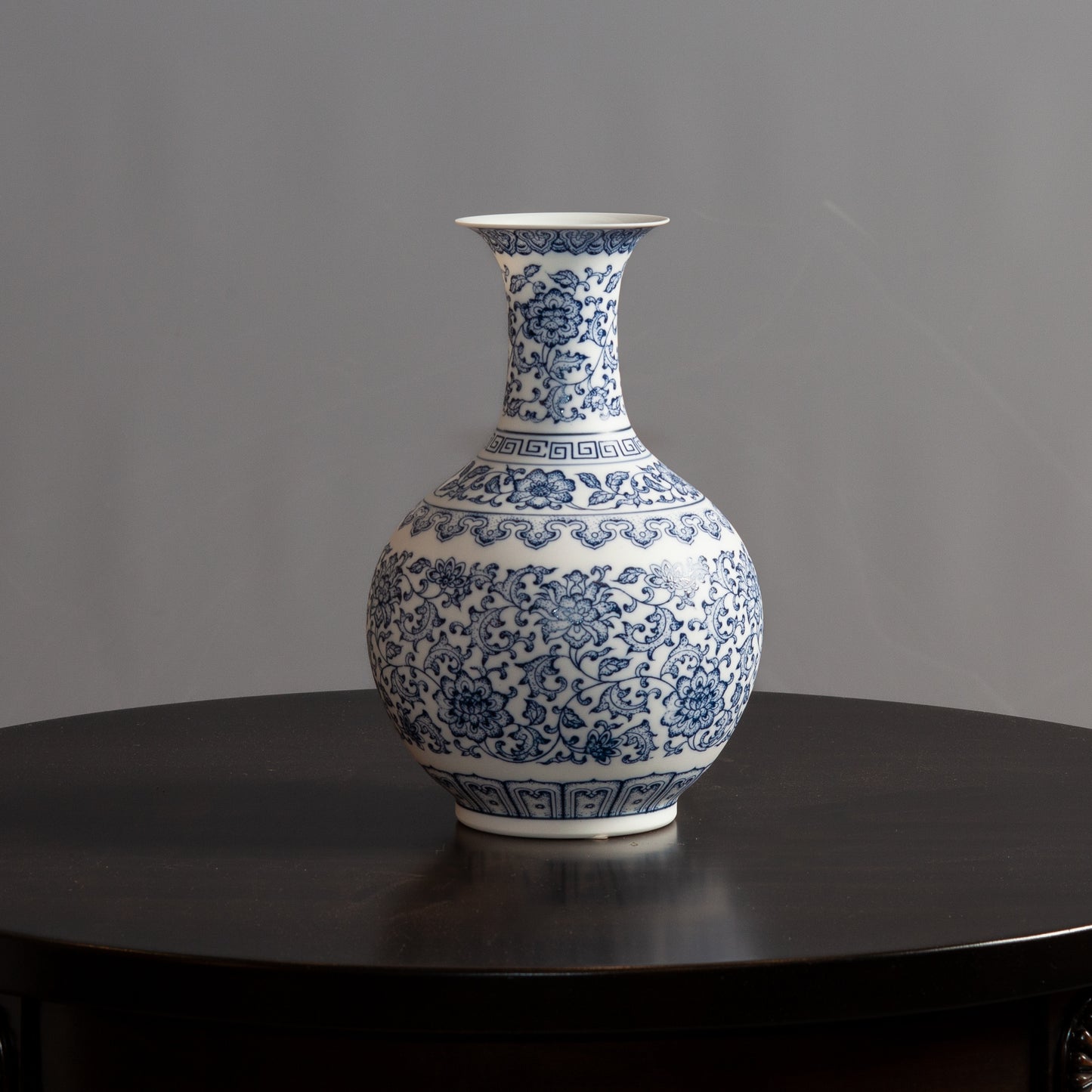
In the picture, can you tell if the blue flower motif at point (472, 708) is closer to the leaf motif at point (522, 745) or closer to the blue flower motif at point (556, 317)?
the leaf motif at point (522, 745)

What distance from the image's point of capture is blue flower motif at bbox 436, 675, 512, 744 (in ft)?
3.47

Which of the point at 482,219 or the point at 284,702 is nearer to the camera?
the point at 482,219

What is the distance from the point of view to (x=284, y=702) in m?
1.50

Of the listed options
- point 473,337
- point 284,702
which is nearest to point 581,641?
point 284,702

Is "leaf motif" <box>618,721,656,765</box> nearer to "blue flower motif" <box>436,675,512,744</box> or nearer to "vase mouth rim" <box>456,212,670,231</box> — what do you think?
"blue flower motif" <box>436,675,512,744</box>

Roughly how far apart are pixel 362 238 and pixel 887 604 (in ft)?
2.77

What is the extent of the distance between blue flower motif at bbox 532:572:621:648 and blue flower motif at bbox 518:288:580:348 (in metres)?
0.16

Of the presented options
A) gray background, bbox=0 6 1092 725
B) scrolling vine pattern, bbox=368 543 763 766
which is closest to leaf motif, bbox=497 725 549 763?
scrolling vine pattern, bbox=368 543 763 766

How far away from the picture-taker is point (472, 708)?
1064 mm

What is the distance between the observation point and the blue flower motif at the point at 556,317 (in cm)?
111

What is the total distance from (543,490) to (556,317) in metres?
0.11

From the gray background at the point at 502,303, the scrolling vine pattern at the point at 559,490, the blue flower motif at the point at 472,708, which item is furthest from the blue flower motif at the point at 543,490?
the gray background at the point at 502,303

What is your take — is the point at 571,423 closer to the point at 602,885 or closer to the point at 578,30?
the point at 602,885

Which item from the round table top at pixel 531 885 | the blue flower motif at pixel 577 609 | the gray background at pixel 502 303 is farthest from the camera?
the gray background at pixel 502 303
